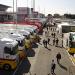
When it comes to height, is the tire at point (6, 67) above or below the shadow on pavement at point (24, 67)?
above

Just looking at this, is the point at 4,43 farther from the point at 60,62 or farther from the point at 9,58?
the point at 60,62

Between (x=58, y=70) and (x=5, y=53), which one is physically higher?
(x=5, y=53)

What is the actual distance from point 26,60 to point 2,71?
5762 millimetres

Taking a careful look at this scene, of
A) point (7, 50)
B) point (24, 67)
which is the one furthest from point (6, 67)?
point (24, 67)

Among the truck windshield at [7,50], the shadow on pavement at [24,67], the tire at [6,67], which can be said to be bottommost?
the shadow on pavement at [24,67]

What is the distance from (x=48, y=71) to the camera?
74.6 feet

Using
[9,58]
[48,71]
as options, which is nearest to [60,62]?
[48,71]

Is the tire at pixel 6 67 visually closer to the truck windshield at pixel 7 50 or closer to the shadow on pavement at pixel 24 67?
the shadow on pavement at pixel 24 67

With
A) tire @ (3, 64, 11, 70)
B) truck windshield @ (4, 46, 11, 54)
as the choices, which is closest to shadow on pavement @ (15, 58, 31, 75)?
tire @ (3, 64, 11, 70)

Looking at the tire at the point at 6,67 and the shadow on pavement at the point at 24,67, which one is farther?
the tire at the point at 6,67

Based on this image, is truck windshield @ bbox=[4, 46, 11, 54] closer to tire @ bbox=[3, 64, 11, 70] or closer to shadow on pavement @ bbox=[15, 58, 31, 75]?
tire @ bbox=[3, 64, 11, 70]

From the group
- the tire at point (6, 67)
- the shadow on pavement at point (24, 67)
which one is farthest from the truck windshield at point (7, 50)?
the shadow on pavement at point (24, 67)

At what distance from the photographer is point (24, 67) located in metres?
24.4

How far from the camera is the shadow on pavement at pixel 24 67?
881 inches
